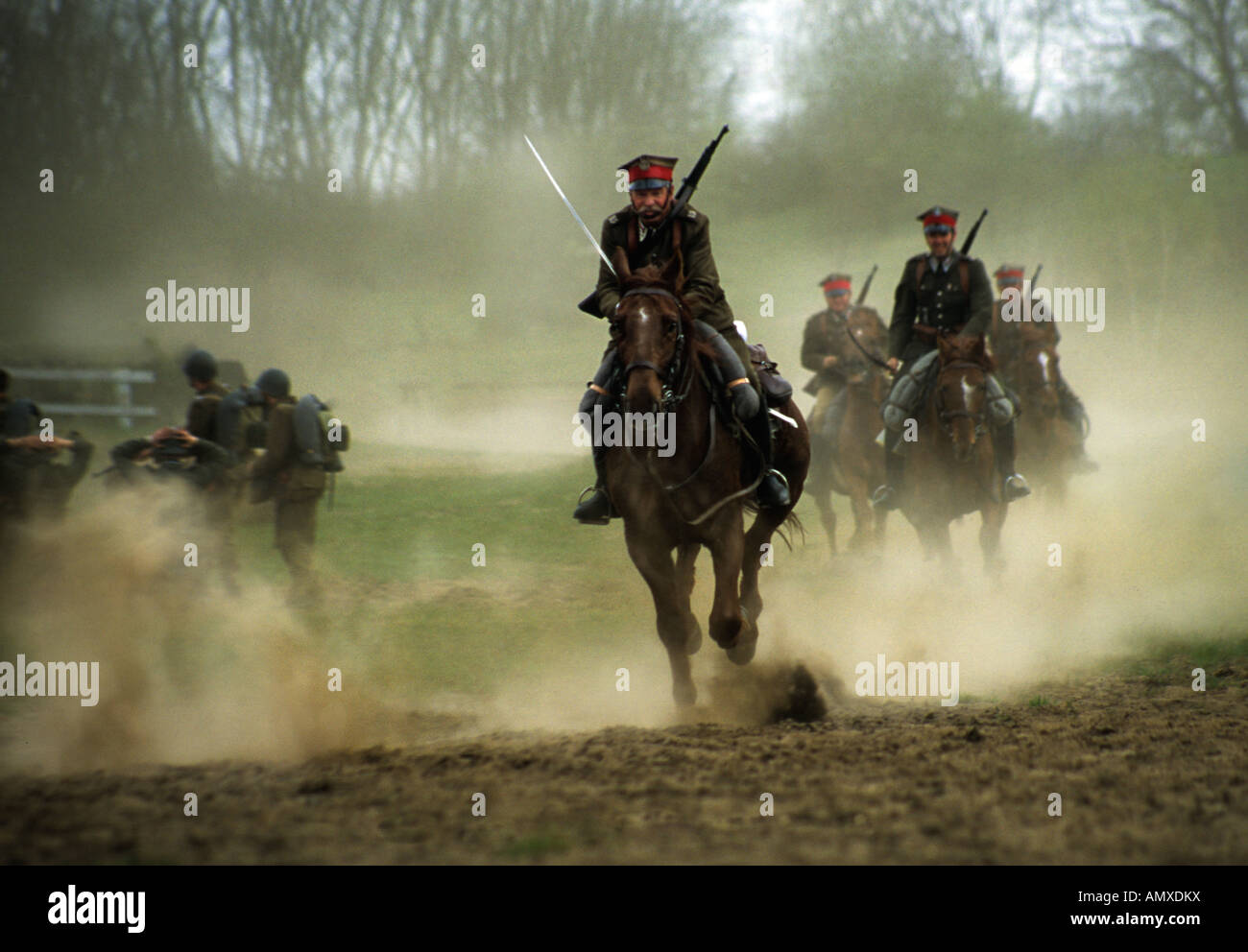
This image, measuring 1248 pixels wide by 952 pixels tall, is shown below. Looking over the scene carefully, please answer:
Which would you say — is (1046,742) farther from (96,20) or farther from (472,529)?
(96,20)

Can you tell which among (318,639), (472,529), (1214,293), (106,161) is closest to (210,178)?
(106,161)

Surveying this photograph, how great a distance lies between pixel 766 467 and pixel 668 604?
1.08m

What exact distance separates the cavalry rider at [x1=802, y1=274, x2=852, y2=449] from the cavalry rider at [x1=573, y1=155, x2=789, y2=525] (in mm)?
6659

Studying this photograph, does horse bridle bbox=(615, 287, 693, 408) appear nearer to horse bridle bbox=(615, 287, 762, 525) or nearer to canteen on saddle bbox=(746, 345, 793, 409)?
horse bridle bbox=(615, 287, 762, 525)

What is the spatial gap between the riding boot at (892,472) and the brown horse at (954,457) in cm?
23

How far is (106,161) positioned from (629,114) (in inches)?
489

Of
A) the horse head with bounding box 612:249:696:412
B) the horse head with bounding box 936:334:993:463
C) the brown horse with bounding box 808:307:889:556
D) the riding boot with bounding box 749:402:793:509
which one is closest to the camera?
the horse head with bounding box 612:249:696:412

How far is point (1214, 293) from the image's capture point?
3341 cm

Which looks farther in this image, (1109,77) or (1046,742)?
(1109,77)

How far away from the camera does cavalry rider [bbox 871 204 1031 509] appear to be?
10641mm

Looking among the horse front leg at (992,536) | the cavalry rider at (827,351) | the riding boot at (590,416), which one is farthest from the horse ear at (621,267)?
the cavalry rider at (827,351)

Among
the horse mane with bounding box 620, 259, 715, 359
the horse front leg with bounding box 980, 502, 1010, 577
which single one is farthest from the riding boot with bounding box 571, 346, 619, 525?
the horse front leg with bounding box 980, 502, 1010, 577

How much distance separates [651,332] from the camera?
6.21m

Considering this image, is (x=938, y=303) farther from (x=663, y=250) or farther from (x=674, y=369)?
(x=674, y=369)
